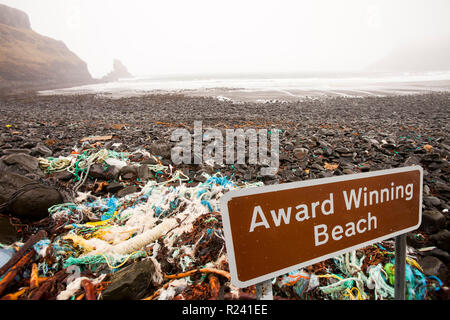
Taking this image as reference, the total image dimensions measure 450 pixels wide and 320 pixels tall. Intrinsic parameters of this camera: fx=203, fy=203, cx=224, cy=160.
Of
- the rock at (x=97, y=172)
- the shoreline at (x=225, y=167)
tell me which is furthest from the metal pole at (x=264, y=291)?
the rock at (x=97, y=172)

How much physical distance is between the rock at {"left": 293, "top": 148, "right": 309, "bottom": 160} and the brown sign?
3532 mm

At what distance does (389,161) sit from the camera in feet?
14.2

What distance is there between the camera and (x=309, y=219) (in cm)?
97

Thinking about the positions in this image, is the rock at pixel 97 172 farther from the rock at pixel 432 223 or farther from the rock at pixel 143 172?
the rock at pixel 432 223

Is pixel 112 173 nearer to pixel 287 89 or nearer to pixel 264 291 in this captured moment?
pixel 264 291

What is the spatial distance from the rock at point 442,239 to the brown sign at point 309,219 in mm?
1474

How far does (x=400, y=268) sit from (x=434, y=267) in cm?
110

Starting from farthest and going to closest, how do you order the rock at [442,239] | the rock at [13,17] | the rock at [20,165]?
1. the rock at [13,17]
2. the rock at [20,165]
3. the rock at [442,239]

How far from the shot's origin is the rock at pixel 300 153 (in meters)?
4.67

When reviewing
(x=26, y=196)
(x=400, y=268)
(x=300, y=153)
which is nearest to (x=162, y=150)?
(x=26, y=196)

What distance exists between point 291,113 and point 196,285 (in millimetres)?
9165

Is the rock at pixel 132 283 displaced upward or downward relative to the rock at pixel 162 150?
downward
